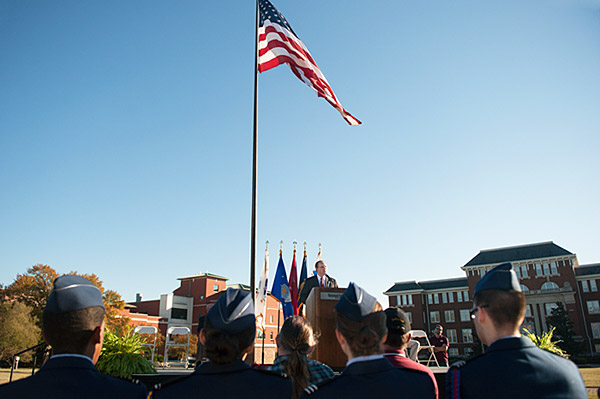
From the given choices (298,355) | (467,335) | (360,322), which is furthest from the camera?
(467,335)

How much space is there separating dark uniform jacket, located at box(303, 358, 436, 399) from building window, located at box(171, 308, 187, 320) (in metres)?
74.0

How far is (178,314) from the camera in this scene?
71812 mm

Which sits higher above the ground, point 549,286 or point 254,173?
point 549,286

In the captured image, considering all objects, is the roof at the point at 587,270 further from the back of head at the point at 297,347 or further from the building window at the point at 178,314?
the back of head at the point at 297,347

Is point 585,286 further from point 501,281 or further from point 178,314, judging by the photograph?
point 501,281

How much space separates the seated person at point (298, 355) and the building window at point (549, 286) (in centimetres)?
7483

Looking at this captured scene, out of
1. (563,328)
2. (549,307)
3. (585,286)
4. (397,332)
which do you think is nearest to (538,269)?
(549,307)

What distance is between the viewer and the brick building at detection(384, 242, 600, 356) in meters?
62.9

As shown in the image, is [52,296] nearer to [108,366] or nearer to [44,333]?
[44,333]

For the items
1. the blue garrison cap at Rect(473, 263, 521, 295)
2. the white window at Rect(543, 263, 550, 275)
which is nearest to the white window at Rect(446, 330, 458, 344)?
the white window at Rect(543, 263, 550, 275)

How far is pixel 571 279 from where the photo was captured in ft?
213

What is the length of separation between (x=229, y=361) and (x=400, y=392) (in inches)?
38.6

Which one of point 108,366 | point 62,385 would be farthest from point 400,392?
point 108,366

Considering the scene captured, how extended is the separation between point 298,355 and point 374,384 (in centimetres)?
99
